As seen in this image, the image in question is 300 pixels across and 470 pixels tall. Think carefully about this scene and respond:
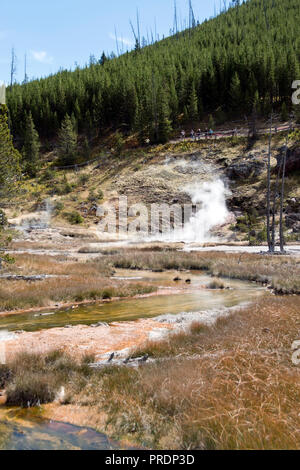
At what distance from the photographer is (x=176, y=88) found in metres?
74.3

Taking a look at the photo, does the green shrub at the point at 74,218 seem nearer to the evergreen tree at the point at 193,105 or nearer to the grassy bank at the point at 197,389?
the evergreen tree at the point at 193,105

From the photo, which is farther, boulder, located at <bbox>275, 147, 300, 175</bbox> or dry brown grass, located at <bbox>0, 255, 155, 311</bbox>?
boulder, located at <bbox>275, 147, 300, 175</bbox>

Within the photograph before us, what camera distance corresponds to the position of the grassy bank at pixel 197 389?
444 centimetres

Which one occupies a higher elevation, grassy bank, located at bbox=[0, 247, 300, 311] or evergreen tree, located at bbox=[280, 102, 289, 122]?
evergreen tree, located at bbox=[280, 102, 289, 122]

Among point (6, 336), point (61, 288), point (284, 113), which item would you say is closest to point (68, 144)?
point (284, 113)

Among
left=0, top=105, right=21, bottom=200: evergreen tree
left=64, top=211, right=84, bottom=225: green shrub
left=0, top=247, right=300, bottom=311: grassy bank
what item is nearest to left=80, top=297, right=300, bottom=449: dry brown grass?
left=0, top=247, right=300, bottom=311: grassy bank

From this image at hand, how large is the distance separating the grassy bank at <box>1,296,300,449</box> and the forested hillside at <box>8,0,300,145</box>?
57.5 meters

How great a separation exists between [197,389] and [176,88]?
76.6 meters

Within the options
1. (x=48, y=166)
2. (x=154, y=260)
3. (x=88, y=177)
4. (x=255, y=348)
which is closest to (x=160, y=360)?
(x=255, y=348)

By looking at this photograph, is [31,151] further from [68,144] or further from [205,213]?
[205,213]

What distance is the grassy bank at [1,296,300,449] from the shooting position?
444cm

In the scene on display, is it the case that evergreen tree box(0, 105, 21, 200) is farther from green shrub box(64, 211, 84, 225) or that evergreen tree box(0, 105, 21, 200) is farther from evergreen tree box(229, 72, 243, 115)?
evergreen tree box(229, 72, 243, 115)

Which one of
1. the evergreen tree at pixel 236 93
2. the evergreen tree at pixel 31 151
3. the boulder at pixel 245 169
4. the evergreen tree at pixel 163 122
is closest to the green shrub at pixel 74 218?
the evergreen tree at pixel 31 151

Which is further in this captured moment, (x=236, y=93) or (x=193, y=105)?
(x=193, y=105)
